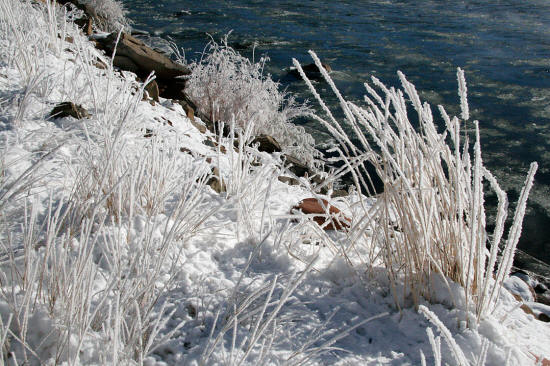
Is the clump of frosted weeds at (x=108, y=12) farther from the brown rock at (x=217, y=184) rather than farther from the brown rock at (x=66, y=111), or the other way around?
the brown rock at (x=217, y=184)

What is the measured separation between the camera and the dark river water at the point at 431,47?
18.0 ft

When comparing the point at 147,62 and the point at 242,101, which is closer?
the point at 242,101

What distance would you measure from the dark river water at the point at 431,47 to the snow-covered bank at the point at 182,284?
2807mm

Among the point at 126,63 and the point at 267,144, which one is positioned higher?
the point at 126,63

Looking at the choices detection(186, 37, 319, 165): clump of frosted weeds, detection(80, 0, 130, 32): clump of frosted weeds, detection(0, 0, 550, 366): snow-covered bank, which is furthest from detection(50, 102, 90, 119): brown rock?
detection(80, 0, 130, 32): clump of frosted weeds

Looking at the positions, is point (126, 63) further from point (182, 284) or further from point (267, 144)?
point (182, 284)

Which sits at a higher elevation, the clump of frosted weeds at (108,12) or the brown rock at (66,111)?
the clump of frosted weeds at (108,12)

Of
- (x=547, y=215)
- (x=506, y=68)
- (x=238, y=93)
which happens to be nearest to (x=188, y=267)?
(x=238, y=93)

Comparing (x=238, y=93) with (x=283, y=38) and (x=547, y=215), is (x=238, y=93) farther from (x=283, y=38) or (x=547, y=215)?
(x=283, y=38)

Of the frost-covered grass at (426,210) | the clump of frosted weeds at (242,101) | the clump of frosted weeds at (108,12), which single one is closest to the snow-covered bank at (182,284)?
the frost-covered grass at (426,210)

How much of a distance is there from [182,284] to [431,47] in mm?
8730

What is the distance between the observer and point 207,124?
4.41 m

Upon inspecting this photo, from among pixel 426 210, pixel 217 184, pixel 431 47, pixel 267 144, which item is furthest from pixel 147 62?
pixel 431 47

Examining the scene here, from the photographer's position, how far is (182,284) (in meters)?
1.53
